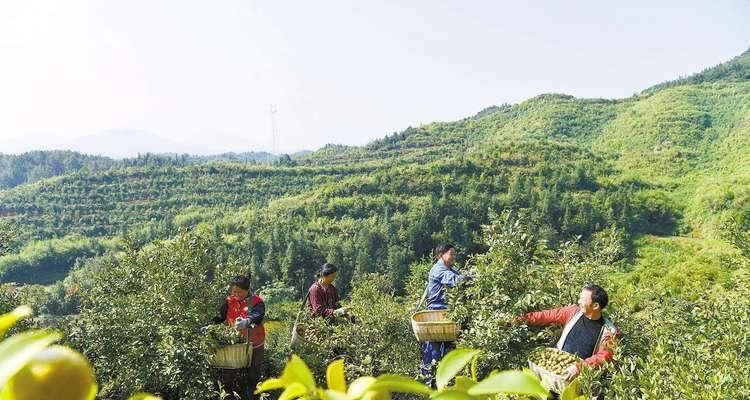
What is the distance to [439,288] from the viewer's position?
188 inches

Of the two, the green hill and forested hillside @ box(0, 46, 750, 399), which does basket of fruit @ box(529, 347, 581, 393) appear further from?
the green hill

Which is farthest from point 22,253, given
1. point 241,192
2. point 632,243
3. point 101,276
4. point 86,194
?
point 101,276

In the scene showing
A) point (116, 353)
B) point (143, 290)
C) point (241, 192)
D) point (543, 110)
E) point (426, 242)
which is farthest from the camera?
point (543, 110)

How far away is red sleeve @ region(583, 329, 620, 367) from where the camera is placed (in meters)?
3.27

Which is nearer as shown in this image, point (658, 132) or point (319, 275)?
point (319, 275)

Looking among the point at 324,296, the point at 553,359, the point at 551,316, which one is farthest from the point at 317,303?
the point at 553,359

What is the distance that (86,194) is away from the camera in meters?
84.0

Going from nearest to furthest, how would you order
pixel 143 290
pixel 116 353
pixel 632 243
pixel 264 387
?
pixel 264 387, pixel 116 353, pixel 143 290, pixel 632 243

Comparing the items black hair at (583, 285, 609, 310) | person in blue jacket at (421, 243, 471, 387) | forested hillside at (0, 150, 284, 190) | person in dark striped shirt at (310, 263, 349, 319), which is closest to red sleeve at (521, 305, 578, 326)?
black hair at (583, 285, 609, 310)

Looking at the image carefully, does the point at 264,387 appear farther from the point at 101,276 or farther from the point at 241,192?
the point at 241,192

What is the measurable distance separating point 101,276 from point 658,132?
250 ft

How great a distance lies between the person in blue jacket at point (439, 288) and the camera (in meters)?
4.36

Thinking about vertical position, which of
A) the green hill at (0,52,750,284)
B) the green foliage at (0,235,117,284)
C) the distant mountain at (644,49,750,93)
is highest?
the distant mountain at (644,49,750,93)

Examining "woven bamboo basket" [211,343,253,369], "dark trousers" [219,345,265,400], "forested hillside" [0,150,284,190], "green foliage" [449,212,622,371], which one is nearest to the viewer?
"green foliage" [449,212,622,371]
